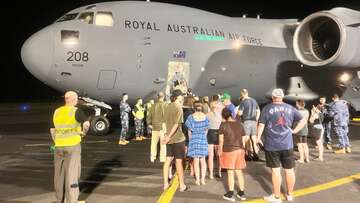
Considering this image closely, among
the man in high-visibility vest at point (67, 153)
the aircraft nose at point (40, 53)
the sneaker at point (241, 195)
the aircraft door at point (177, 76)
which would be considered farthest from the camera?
the aircraft door at point (177, 76)

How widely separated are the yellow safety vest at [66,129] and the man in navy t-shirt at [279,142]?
2.91m

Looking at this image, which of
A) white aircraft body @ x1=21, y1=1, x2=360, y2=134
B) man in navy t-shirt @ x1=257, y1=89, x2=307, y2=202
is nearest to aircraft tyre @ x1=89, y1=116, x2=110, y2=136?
white aircraft body @ x1=21, y1=1, x2=360, y2=134

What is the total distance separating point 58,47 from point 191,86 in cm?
443

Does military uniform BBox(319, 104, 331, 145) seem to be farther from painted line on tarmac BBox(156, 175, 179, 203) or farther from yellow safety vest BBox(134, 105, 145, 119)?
painted line on tarmac BBox(156, 175, 179, 203)

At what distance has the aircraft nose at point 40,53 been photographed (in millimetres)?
12812

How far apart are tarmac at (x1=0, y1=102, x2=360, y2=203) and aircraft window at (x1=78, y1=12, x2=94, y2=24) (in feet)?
12.9

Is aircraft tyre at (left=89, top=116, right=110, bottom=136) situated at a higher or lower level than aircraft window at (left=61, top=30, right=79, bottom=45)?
lower

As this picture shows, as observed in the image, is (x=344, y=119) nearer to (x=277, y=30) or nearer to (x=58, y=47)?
(x=277, y=30)

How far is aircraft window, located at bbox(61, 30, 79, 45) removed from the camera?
42.9 ft

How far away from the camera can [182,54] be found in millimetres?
14531

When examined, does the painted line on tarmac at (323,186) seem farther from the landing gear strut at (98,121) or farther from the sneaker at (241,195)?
the landing gear strut at (98,121)

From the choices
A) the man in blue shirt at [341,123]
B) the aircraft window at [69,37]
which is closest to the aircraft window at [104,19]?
the aircraft window at [69,37]

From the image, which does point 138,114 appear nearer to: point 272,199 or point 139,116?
point 139,116

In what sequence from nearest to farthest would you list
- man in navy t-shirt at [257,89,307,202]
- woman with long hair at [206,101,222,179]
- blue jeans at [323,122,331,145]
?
man in navy t-shirt at [257,89,307,202], woman with long hair at [206,101,222,179], blue jeans at [323,122,331,145]
